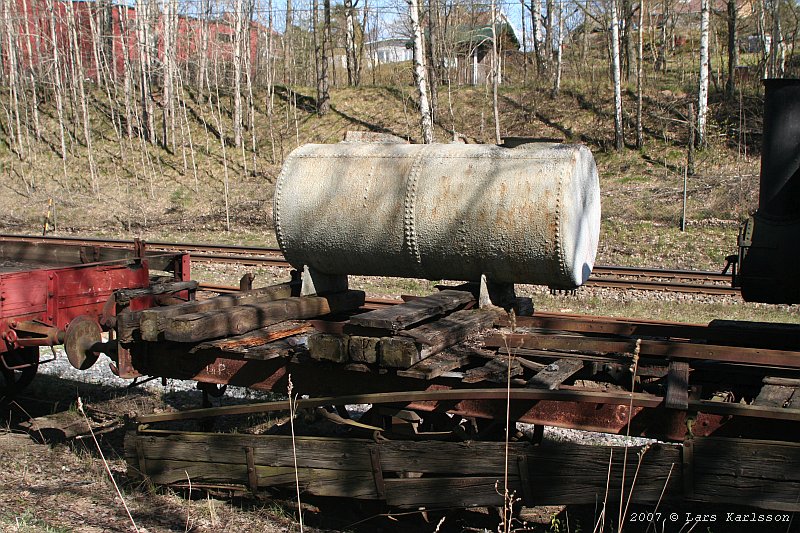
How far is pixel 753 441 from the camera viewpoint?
3.96 metres

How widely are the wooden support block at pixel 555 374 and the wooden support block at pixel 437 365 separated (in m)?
0.51

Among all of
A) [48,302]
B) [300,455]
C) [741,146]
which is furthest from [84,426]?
[741,146]

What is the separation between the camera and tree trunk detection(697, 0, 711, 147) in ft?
73.9

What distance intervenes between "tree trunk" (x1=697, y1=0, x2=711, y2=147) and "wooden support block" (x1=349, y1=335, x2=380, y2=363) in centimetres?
2109

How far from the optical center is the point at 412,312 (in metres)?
5.13

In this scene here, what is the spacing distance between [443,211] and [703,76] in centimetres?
2068

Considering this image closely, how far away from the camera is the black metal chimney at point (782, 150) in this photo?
5.50 metres

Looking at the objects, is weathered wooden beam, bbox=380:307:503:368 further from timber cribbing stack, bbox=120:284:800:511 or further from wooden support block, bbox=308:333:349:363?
wooden support block, bbox=308:333:349:363

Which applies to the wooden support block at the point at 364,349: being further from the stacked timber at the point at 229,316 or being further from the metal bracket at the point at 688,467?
the metal bracket at the point at 688,467

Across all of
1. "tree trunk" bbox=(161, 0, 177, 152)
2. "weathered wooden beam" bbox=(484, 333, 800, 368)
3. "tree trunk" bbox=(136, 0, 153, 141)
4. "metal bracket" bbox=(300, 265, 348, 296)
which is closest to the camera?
"weathered wooden beam" bbox=(484, 333, 800, 368)

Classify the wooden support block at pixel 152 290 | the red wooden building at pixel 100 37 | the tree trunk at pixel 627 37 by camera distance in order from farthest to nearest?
the red wooden building at pixel 100 37 < the tree trunk at pixel 627 37 < the wooden support block at pixel 152 290

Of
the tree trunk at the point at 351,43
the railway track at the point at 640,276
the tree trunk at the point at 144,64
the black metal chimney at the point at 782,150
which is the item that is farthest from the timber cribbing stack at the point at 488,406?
the tree trunk at the point at 351,43

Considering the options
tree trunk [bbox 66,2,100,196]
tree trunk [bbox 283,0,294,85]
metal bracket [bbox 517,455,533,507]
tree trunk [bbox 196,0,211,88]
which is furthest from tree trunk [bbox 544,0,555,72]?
metal bracket [bbox 517,455,533,507]

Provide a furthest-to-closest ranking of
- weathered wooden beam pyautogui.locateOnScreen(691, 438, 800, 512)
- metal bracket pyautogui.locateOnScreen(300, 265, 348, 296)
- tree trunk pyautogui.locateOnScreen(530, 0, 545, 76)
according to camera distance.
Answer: tree trunk pyautogui.locateOnScreen(530, 0, 545, 76) < metal bracket pyautogui.locateOnScreen(300, 265, 348, 296) < weathered wooden beam pyautogui.locateOnScreen(691, 438, 800, 512)
